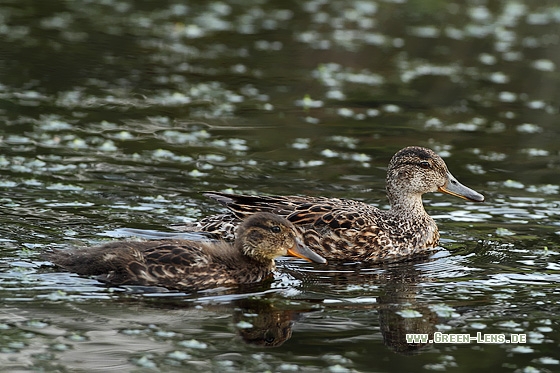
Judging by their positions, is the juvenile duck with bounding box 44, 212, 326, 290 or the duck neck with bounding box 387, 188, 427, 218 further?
the duck neck with bounding box 387, 188, 427, 218

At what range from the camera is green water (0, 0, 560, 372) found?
7141 millimetres

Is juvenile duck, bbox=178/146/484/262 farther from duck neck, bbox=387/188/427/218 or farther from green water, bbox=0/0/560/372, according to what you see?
green water, bbox=0/0/560/372

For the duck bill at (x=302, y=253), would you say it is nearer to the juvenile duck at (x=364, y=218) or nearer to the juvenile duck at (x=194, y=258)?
the juvenile duck at (x=194, y=258)

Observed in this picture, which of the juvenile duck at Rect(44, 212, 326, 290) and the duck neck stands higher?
the duck neck

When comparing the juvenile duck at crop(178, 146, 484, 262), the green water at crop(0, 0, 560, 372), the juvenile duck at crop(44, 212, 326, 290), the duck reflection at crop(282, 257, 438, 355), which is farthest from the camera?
the juvenile duck at crop(178, 146, 484, 262)

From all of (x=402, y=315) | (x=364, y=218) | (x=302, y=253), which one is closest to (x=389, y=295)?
(x=402, y=315)

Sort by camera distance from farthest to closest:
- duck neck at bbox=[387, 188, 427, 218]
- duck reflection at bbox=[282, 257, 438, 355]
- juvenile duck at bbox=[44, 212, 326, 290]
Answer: duck neck at bbox=[387, 188, 427, 218]
juvenile duck at bbox=[44, 212, 326, 290]
duck reflection at bbox=[282, 257, 438, 355]

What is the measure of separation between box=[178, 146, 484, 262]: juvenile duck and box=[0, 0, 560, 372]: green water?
324 mm

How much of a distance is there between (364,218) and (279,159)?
2.71 m

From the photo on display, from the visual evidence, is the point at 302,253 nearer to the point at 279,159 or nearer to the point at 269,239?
the point at 269,239

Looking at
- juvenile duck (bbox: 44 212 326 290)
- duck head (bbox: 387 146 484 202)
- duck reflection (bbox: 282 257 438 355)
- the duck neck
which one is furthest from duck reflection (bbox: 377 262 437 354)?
duck head (bbox: 387 146 484 202)

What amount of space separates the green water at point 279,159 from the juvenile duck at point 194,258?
0.13 meters

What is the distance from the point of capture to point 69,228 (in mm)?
9516

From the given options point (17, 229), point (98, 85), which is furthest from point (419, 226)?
point (98, 85)
